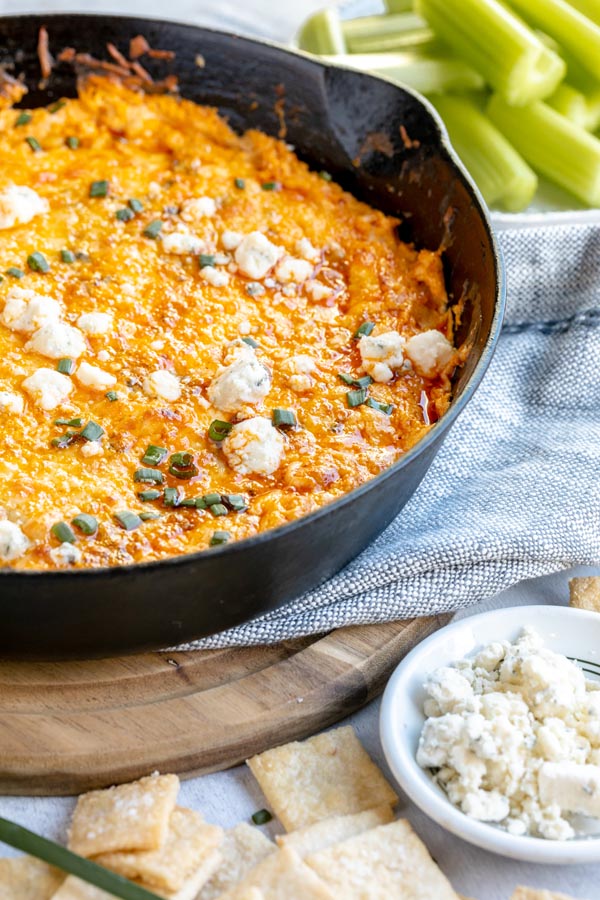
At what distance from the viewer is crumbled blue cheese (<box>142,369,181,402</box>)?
315 centimetres

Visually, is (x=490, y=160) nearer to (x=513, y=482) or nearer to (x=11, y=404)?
(x=513, y=482)

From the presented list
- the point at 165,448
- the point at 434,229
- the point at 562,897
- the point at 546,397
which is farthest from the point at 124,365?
the point at 562,897

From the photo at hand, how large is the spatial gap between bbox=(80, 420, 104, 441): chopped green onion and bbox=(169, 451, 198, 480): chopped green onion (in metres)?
0.21

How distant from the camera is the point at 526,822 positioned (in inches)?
98.1

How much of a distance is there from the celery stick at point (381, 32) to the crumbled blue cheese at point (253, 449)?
252cm

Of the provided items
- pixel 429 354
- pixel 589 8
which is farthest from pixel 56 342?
pixel 589 8

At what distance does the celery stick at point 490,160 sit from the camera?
424 cm

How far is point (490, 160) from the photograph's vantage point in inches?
169

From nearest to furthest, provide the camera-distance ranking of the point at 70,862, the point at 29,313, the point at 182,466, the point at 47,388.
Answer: the point at 70,862 < the point at 182,466 < the point at 47,388 < the point at 29,313

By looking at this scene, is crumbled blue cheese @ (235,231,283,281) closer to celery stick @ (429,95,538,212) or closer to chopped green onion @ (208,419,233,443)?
chopped green onion @ (208,419,233,443)

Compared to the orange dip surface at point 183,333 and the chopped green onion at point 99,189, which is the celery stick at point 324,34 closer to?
the orange dip surface at point 183,333

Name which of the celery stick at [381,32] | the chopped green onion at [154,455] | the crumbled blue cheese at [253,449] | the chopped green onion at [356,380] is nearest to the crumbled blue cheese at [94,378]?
the chopped green onion at [154,455]

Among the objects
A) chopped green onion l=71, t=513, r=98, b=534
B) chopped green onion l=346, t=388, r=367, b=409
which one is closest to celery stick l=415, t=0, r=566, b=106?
chopped green onion l=346, t=388, r=367, b=409

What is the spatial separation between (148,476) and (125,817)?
34.3 inches
